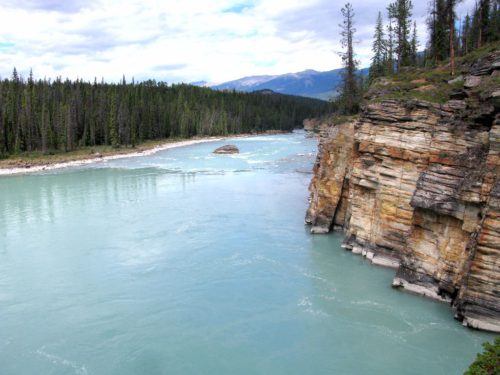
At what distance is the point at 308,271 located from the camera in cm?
2317

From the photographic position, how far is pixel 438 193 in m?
18.6

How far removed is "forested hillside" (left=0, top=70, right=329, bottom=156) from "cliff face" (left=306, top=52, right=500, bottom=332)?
67666mm

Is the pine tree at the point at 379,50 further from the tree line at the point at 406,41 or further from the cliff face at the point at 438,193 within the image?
the cliff face at the point at 438,193

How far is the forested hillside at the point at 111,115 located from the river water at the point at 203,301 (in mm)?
47570

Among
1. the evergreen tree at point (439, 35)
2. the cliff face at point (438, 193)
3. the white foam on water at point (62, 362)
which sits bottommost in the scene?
the white foam on water at point (62, 362)

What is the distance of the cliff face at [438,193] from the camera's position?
16.1m

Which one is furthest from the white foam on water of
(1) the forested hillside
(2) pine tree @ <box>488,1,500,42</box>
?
(1) the forested hillside

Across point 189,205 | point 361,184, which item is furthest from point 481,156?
point 189,205

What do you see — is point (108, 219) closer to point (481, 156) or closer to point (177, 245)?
point (177, 245)

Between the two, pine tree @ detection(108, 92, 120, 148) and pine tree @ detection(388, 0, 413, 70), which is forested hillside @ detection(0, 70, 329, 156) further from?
pine tree @ detection(388, 0, 413, 70)

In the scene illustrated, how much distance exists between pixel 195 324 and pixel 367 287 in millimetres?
8540

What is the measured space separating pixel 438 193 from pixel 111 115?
82370mm

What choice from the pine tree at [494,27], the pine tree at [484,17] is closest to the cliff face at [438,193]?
the pine tree at [484,17]

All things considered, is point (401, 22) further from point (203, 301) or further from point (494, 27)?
point (203, 301)
